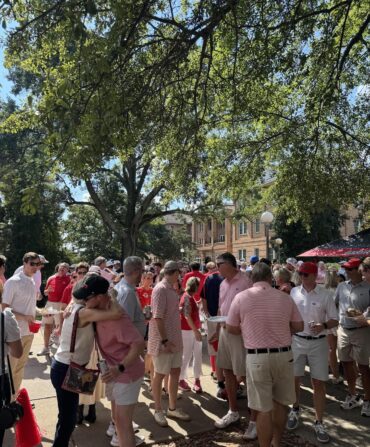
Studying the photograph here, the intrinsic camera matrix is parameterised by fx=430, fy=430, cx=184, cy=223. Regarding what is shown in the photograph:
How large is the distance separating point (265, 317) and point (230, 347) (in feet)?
4.94

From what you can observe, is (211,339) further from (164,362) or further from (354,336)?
(354,336)

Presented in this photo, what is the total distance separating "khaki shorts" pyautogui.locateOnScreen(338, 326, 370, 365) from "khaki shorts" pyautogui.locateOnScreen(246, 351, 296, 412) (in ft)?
6.94

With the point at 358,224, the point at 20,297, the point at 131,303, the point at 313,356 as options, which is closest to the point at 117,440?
Result: the point at 131,303

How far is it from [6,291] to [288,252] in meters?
33.0

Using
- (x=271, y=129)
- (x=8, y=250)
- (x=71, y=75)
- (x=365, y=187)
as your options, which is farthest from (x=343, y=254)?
(x=8, y=250)

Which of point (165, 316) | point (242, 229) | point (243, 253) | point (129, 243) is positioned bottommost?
point (165, 316)

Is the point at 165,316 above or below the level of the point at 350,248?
below

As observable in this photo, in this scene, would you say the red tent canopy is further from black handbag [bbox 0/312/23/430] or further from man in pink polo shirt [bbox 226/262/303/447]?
black handbag [bbox 0/312/23/430]

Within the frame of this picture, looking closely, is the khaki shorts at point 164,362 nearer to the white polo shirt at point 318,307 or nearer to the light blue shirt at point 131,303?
the light blue shirt at point 131,303

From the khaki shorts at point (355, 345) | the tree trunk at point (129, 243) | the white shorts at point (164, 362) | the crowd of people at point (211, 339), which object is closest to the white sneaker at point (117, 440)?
the crowd of people at point (211, 339)

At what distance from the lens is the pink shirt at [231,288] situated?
5570mm

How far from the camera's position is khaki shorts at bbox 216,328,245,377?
17.3ft

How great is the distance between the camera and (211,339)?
20.2 feet

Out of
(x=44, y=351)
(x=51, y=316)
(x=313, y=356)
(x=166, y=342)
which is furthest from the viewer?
(x=51, y=316)
